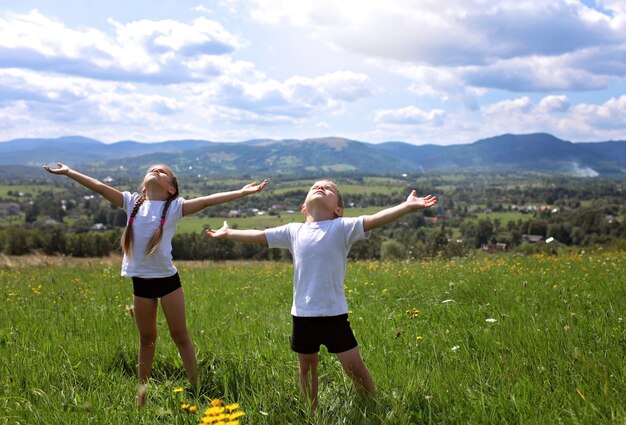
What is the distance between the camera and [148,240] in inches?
163

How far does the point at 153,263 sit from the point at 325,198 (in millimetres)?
1527

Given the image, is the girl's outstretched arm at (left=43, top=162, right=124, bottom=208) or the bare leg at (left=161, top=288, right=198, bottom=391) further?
the girl's outstretched arm at (left=43, top=162, right=124, bottom=208)

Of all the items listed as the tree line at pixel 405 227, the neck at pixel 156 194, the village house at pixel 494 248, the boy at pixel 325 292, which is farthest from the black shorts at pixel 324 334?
the village house at pixel 494 248

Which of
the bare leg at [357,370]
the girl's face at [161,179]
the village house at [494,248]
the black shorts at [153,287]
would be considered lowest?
the village house at [494,248]

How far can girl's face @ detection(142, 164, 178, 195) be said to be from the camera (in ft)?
14.2

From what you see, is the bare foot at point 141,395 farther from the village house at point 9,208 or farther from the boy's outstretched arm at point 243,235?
the village house at point 9,208

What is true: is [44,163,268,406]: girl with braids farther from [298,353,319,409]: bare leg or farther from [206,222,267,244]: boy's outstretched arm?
[298,353,319,409]: bare leg

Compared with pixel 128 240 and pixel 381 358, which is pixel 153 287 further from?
pixel 381 358

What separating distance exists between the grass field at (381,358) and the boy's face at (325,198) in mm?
1310

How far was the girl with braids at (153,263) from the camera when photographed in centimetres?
412

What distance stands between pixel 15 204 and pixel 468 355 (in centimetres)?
13753

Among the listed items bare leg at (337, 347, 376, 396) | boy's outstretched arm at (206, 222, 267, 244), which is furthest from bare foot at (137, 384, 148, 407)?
bare leg at (337, 347, 376, 396)

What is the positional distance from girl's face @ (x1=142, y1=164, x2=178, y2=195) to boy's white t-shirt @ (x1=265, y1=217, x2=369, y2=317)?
1406 mm

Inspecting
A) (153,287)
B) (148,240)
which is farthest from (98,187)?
(153,287)
